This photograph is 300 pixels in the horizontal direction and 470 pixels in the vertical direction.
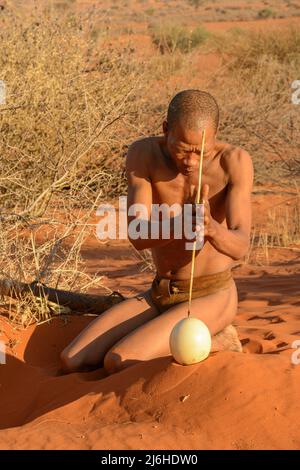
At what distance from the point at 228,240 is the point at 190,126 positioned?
1.76 ft

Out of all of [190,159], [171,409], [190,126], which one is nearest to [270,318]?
[190,159]

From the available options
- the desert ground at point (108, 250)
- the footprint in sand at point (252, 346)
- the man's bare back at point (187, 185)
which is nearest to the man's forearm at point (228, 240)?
the man's bare back at point (187, 185)

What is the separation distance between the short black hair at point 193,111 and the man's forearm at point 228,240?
486 millimetres

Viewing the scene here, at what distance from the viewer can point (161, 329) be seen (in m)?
4.10

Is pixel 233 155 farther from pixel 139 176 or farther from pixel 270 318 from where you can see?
pixel 270 318

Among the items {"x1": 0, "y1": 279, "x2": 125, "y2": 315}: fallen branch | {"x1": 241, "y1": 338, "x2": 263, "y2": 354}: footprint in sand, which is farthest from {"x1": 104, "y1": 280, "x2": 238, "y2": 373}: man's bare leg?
{"x1": 0, "y1": 279, "x2": 125, "y2": 315}: fallen branch

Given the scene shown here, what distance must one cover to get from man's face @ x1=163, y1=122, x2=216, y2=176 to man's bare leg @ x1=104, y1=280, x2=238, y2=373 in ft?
2.18

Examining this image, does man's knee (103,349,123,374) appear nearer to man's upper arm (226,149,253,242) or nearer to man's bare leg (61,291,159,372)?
man's bare leg (61,291,159,372)

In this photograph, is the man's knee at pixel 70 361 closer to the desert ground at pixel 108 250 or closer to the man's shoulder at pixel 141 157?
the desert ground at pixel 108 250

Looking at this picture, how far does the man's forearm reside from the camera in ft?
12.0

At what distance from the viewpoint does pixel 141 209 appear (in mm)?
4098

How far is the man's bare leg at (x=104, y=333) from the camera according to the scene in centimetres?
428

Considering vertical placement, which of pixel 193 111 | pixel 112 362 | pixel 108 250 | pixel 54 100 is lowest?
pixel 108 250
